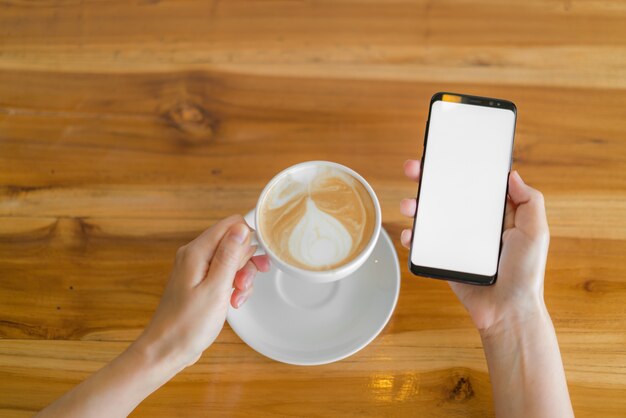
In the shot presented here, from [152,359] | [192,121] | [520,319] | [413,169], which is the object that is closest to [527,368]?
[520,319]

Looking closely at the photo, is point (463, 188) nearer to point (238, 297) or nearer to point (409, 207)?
point (409, 207)

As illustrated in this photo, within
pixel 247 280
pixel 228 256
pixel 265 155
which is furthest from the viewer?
pixel 265 155

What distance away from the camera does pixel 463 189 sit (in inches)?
33.5

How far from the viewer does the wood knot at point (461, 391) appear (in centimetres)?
86

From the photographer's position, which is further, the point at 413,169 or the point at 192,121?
the point at 192,121

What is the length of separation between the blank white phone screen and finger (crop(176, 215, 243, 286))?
308mm

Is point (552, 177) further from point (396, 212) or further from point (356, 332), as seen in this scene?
point (356, 332)

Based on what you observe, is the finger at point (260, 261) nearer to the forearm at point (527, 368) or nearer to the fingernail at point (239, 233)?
the fingernail at point (239, 233)

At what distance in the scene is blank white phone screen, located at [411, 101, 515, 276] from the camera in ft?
2.75

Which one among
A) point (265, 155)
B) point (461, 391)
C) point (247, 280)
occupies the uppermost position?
point (265, 155)

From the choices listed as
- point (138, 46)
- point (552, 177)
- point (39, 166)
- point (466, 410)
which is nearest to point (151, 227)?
point (39, 166)

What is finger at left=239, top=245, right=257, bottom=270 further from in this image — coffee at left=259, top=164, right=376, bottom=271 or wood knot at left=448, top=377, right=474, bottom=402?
wood knot at left=448, top=377, right=474, bottom=402

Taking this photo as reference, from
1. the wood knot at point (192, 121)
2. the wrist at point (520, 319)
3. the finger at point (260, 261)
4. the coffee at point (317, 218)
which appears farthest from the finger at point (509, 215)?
the wood knot at point (192, 121)

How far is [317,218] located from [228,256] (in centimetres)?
15
